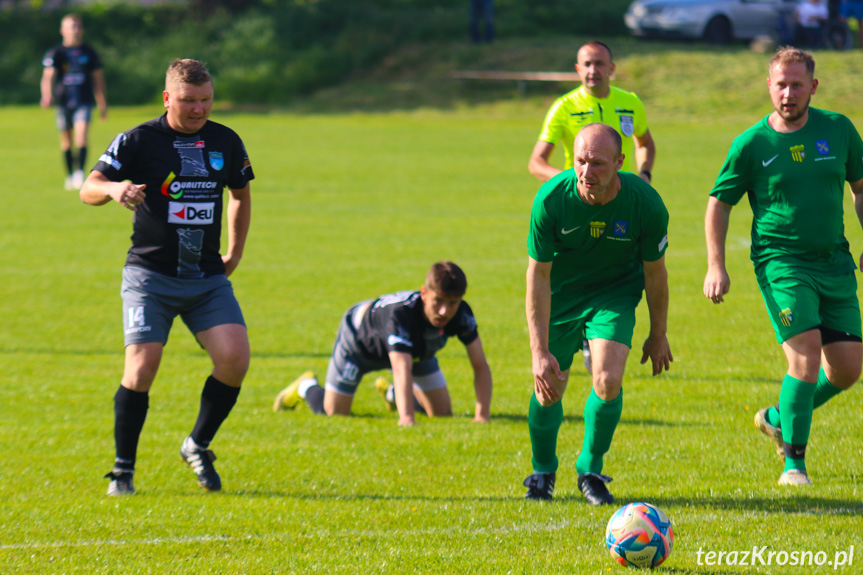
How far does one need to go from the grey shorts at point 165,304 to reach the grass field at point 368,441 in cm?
92

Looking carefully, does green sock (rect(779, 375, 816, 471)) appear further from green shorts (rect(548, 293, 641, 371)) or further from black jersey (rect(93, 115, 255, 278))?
black jersey (rect(93, 115, 255, 278))

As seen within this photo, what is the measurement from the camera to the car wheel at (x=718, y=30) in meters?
33.4

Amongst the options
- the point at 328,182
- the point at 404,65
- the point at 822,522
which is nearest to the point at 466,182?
the point at 328,182

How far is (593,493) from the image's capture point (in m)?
5.43

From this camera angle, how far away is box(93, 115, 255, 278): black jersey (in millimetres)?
5719

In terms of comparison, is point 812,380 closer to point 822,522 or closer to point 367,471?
point 822,522

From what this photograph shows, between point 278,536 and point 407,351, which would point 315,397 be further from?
point 278,536

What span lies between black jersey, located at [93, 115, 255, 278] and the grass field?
4.27 feet

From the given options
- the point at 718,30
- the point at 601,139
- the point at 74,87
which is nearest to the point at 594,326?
the point at 601,139

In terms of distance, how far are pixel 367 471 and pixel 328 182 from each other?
14771mm

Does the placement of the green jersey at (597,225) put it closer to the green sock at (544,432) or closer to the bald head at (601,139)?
the bald head at (601,139)

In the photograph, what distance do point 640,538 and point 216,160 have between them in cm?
298

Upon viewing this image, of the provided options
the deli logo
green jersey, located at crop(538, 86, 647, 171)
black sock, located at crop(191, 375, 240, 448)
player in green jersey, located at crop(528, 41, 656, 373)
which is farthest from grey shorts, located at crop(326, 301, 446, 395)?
the deli logo

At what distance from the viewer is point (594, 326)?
17.7 ft
